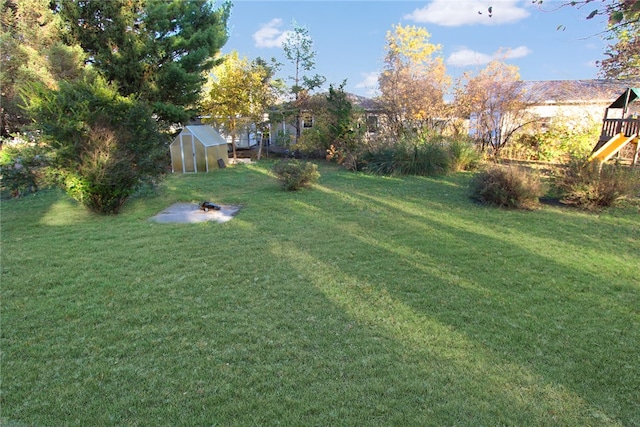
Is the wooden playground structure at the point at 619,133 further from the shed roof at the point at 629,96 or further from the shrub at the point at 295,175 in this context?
the shrub at the point at 295,175

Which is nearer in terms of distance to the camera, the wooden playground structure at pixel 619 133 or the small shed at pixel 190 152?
the wooden playground structure at pixel 619 133

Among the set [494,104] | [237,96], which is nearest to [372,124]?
[494,104]

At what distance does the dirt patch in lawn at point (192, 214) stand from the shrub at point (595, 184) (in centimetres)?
668

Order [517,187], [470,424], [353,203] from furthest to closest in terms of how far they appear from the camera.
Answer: [353,203]
[517,187]
[470,424]

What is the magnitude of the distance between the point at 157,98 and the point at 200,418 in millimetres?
15490

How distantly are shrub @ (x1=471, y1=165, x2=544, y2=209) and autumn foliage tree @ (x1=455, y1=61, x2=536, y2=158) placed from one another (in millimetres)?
8159

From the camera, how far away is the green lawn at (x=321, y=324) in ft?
7.07

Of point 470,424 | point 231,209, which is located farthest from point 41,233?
point 470,424

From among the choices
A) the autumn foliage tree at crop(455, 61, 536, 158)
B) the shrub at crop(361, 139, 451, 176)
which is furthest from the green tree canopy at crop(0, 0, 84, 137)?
the autumn foliage tree at crop(455, 61, 536, 158)

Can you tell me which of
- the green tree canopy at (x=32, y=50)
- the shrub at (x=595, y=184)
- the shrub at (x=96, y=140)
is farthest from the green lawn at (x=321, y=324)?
the green tree canopy at (x=32, y=50)

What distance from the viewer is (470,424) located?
2016 millimetres

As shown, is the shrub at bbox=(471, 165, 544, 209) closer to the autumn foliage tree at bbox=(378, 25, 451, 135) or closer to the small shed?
the autumn foliage tree at bbox=(378, 25, 451, 135)

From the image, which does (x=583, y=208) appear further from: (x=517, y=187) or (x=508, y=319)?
(x=508, y=319)

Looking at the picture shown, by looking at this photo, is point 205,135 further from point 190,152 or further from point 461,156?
point 461,156
